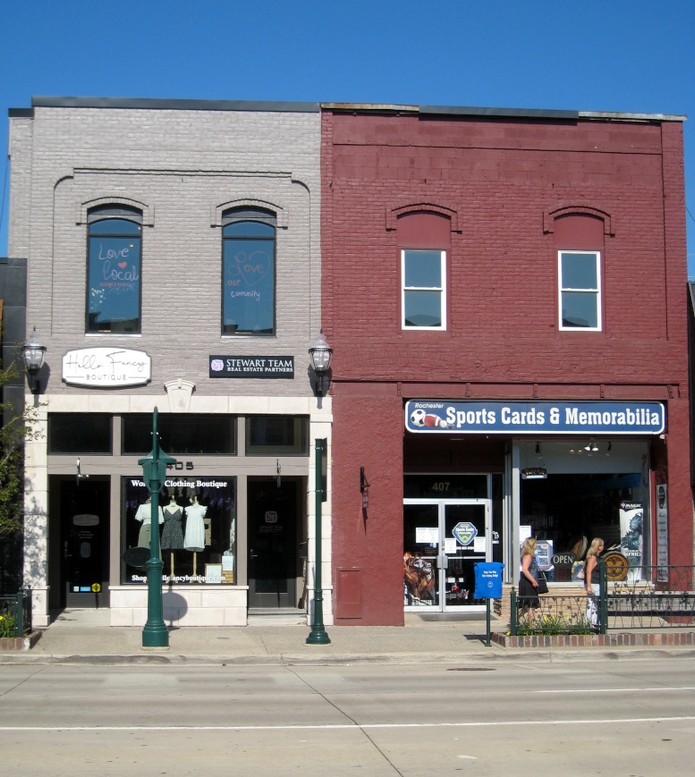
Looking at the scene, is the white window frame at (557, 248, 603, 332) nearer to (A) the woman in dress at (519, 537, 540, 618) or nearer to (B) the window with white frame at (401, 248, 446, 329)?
(B) the window with white frame at (401, 248, 446, 329)

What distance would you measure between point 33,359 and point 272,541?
5906 millimetres

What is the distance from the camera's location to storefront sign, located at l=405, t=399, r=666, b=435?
69.3ft

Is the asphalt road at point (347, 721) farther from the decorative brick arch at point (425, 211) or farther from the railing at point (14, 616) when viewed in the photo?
the decorative brick arch at point (425, 211)

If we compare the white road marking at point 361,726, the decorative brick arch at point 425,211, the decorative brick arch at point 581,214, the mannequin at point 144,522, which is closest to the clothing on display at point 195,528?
the mannequin at point 144,522

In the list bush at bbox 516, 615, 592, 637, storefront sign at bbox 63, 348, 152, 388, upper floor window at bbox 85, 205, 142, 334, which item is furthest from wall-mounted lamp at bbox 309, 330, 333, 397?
bush at bbox 516, 615, 592, 637

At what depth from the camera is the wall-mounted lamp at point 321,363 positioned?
67.5 ft

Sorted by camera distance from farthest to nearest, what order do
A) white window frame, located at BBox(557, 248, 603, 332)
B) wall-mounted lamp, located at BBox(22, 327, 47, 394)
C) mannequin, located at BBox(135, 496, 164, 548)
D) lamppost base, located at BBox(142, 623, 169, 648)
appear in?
white window frame, located at BBox(557, 248, 603, 332) → mannequin, located at BBox(135, 496, 164, 548) → wall-mounted lamp, located at BBox(22, 327, 47, 394) → lamppost base, located at BBox(142, 623, 169, 648)

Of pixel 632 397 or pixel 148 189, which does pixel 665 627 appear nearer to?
pixel 632 397

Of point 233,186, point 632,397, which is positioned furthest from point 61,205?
point 632,397

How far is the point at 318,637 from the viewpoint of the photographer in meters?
18.2

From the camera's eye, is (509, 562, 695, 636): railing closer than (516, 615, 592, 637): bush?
No

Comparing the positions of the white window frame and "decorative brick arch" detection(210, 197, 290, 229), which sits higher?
"decorative brick arch" detection(210, 197, 290, 229)

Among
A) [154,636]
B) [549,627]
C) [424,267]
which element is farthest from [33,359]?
[549,627]

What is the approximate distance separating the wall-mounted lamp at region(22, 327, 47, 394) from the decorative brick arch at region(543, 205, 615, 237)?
9638 mm
